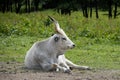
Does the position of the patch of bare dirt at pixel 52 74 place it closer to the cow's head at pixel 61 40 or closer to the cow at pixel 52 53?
the cow at pixel 52 53

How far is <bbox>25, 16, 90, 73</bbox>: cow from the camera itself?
1146 centimetres

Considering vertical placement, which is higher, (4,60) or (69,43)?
(69,43)

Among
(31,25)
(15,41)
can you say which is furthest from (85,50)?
(31,25)

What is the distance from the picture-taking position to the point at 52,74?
10.9m

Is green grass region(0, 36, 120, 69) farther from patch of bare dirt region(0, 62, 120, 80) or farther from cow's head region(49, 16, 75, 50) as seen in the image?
cow's head region(49, 16, 75, 50)

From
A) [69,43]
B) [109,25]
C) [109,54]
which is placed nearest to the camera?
[69,43]

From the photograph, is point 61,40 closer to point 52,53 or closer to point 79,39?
point 52,53

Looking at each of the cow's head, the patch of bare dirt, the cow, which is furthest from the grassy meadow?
the cow's head

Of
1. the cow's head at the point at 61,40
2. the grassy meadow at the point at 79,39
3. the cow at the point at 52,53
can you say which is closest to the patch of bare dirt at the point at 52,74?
the cow at the point at 52,53

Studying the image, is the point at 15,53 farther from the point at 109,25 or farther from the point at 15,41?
the point at 109,25

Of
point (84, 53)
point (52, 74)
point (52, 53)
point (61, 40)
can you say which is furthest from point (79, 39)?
point (52, 74)

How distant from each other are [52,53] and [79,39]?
357 inches

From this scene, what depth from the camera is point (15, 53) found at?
1623cm

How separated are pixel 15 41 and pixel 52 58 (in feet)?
27.9
